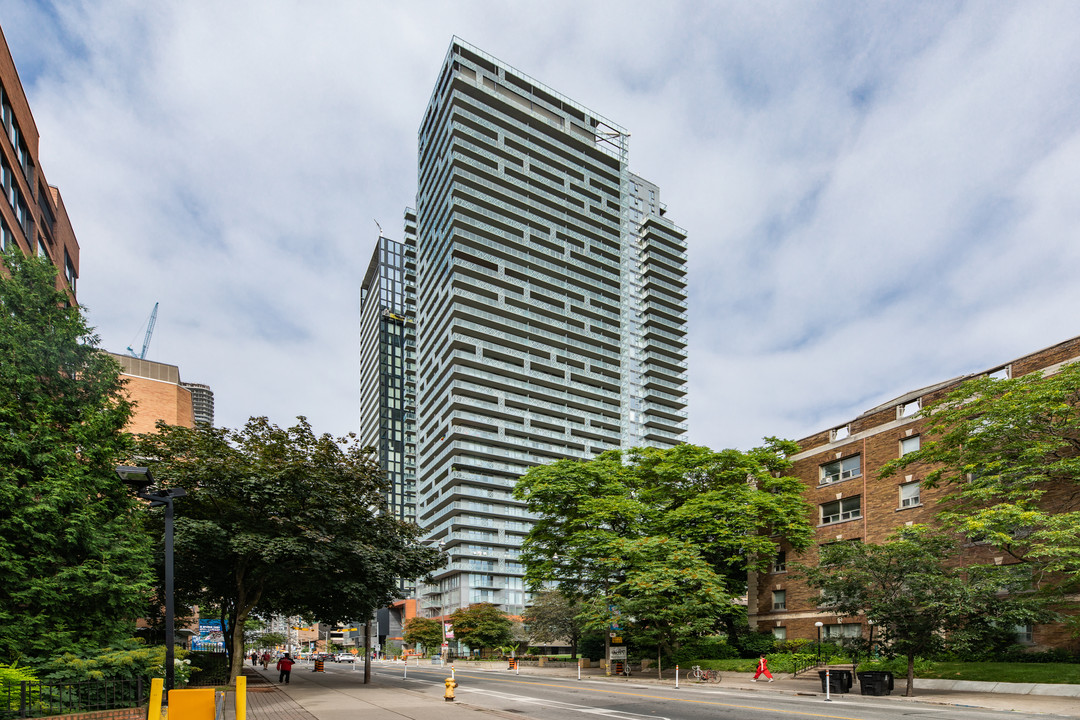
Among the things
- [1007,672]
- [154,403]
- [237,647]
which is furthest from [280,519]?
[154,403]

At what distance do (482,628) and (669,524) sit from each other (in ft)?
142

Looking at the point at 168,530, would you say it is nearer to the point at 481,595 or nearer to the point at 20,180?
the point at 20,180

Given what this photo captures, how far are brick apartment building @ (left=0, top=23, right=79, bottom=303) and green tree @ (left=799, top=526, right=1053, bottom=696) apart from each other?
31.5 meters

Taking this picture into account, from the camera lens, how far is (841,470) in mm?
41781

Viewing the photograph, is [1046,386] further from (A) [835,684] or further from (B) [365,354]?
(B) [365,354]

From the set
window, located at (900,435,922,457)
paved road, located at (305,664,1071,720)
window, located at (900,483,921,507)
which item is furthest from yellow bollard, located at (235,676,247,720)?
window, located at (900,435,922,457)

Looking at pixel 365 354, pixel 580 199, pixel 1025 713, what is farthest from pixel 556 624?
pixel 365 354

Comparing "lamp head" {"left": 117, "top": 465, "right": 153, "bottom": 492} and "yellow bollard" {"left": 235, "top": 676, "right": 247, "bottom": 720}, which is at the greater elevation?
"lamp head" {"left": 117, "top": 465, "right": 153, "bottom": 492}

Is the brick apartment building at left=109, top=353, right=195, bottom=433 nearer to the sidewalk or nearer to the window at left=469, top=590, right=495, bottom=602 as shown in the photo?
the sidewalk

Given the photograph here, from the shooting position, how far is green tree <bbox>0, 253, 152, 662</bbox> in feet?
59.9

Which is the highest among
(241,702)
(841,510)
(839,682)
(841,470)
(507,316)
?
(507,316)

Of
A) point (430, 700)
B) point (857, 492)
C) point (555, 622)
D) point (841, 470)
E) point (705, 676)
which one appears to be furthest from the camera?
point (555, 622)

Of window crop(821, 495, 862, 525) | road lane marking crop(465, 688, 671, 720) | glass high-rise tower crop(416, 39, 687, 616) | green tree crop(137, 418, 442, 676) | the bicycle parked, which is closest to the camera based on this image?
road lane marking crop(465, 688, 671, 720)

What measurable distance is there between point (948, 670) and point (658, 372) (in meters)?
130
